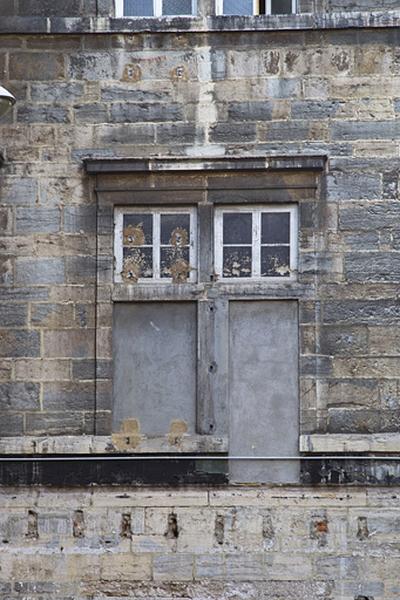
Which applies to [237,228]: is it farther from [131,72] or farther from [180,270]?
[131,72]

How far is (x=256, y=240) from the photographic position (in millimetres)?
13555

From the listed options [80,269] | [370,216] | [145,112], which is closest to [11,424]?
[80,269]

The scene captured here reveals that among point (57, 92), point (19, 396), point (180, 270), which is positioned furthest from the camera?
point (57, 92)

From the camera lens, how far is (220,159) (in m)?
13.5

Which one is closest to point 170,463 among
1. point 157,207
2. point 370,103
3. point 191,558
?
point 191,558

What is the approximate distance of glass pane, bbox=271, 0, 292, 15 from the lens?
1377 centimetres

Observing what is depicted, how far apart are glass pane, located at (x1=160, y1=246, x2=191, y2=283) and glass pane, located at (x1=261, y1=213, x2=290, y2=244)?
0.61 m

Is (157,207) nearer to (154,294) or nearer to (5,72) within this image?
(154,294)

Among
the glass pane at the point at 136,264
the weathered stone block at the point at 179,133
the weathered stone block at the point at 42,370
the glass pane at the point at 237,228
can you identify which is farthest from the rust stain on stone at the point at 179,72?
the weathered stone block at the point at 42,370

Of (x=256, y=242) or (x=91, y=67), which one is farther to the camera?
(x=91, y=67)

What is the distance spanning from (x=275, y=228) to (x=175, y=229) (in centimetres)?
77

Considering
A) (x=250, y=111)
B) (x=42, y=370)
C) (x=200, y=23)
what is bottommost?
(x=42, y=370)

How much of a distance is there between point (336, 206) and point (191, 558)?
287 cm

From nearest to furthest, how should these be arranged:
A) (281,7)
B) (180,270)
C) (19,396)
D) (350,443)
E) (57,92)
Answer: (350,443) → (19,396) → (180,270) → (57,92) → (281,7)
